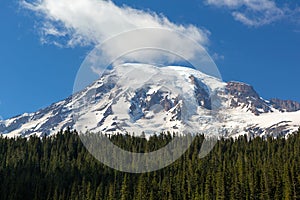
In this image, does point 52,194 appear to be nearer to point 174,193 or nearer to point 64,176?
point 64,176

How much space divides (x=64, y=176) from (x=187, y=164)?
46.4 metres

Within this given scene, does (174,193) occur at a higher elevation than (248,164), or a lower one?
lower

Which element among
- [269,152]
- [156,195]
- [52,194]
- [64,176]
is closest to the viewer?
[156,195]

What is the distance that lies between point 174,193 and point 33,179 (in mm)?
52959

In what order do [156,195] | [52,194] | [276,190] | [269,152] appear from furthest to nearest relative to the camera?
1. [269,152]
2. [52,194]
3. [156,195]
4. [276,190]

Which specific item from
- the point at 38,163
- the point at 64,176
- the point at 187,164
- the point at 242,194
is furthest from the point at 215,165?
the point at 38,163

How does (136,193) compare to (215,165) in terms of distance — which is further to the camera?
(215,165)

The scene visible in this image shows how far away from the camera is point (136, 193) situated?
151 m

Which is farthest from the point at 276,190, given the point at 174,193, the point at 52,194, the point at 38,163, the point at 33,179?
the point at 38,163

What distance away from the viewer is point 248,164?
170625 millimetres

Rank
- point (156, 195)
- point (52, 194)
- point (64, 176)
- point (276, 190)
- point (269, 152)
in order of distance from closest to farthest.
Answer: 1. point (276, 190)
2. point (156, 195)
3. point (52, 194)
4. point (64, 176)
5. point (269, 152)

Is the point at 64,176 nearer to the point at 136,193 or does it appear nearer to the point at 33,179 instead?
the point at 33,179

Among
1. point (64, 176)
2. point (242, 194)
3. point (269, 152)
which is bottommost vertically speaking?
point (242, 194)

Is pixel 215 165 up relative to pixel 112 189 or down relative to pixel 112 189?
up
